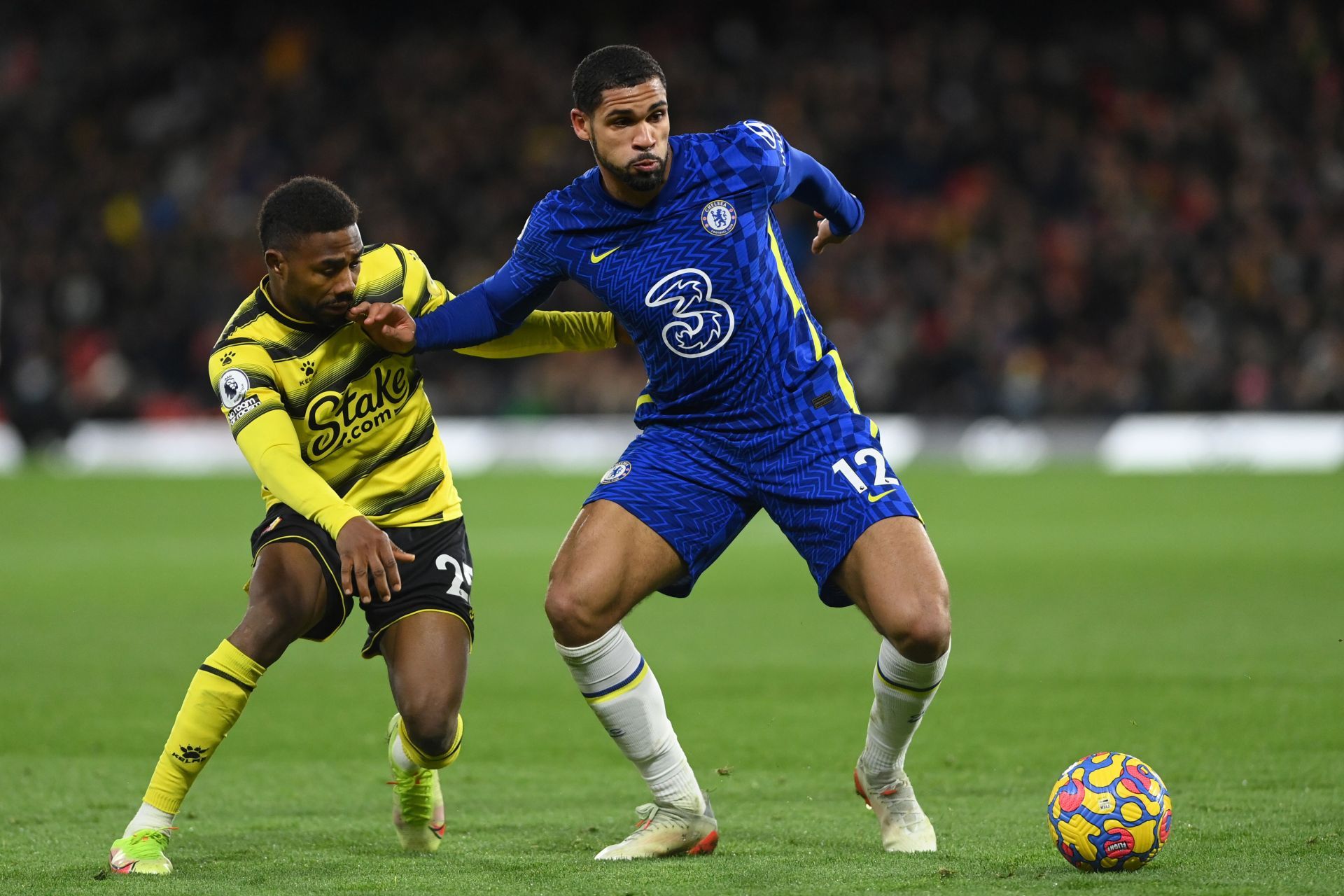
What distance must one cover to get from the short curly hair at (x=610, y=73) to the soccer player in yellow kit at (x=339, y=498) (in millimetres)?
753

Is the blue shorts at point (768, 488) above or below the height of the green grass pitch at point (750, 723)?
above

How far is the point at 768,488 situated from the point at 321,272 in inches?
55.8

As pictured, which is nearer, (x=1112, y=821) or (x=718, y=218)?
(x=1112, y=821)

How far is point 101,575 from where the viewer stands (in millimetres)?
13234

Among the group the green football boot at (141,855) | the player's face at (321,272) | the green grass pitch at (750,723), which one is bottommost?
the green grass pitch at (750,723)

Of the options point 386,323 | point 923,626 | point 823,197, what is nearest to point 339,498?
point 386,323

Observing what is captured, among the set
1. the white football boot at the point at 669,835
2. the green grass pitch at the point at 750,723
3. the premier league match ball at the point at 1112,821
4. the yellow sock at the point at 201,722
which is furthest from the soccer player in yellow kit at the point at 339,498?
the premier league match ball at the point at 1112,821

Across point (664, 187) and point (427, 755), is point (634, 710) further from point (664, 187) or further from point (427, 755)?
point (664, 187)

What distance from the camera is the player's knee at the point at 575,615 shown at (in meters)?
4.78

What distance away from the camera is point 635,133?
4.89m

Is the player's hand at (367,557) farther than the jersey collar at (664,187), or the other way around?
the jersey collar at (664,187)

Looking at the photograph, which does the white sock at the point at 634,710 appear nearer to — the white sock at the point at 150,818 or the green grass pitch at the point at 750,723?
the green grass pitch at the point at 750,723

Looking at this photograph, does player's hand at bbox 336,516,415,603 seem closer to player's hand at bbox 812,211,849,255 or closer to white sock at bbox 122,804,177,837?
white sock at bbox 122,804,177,837

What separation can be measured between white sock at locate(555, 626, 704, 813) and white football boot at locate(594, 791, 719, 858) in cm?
3
